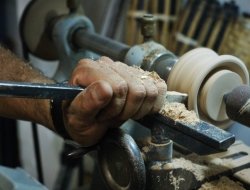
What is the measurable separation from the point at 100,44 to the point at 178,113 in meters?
0.48

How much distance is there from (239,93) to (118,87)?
0.23 meters

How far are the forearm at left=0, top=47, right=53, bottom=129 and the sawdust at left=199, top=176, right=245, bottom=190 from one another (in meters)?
0.29

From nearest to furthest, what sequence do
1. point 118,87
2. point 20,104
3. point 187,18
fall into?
1. point 118,87
2. point 20,104
3. point 187,18

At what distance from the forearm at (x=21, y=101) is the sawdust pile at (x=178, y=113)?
0.68 ft

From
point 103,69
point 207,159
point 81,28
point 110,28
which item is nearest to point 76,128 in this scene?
point 103,69

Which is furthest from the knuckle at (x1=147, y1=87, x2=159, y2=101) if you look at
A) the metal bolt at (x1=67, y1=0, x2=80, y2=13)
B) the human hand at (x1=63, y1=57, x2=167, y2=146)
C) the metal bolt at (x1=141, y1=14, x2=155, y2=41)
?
the metal bolt at (x1=67, y1=0, x2=80, y2=13)

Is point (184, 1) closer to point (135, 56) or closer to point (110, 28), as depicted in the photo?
point (110, 28)

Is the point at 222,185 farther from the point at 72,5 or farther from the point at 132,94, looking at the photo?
the point at 72,5

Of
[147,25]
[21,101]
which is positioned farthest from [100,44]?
[21,101]

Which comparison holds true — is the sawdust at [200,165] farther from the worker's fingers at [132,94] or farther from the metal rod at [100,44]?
the metal rod at [100,44]

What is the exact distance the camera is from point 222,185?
0.63 metres

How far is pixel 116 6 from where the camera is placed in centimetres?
174

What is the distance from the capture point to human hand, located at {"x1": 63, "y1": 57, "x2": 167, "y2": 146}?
1.90 feet

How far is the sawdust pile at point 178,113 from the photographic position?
24.4 inches
